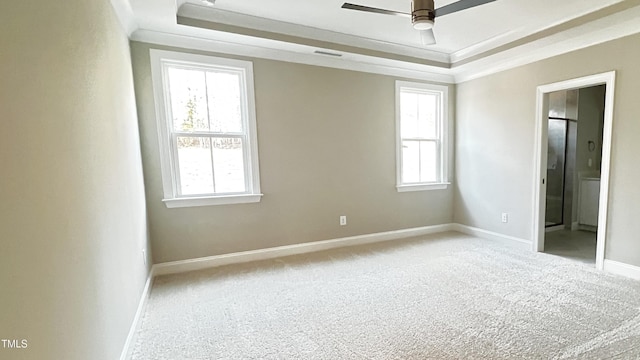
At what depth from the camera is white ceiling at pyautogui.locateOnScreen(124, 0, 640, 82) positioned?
261 centimetres

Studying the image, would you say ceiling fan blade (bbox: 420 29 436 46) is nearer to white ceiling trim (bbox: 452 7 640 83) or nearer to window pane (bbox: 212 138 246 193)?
white ceiling trim (bbox: 452 7 640 83)

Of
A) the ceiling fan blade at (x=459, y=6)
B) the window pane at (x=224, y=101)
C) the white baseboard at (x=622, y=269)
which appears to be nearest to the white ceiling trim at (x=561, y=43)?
the ceiling fan blade at (x=459, y=6)

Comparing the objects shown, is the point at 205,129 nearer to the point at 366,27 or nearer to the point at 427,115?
the point at 366,27

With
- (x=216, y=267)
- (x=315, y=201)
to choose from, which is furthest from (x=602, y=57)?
(x=216, y=267)

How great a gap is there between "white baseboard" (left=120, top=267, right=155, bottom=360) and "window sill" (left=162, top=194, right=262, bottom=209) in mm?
729

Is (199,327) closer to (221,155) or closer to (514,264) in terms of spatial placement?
(221,155)

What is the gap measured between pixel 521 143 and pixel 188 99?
411 centimetres

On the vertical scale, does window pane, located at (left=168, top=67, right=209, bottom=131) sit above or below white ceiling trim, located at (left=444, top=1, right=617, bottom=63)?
below

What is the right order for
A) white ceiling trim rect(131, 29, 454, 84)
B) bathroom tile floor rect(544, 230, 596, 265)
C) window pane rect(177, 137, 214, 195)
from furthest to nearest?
bathroom tile floor rect(544, 230, 596, 265), window pane rect(177, 137, 214, 195), white ceiling trim rect(131, 29, 454, 84)

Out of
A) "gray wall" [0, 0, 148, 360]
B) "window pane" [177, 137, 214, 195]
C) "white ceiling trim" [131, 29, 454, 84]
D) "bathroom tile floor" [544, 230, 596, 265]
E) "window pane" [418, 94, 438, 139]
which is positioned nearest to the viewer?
"gray wall" [0, 0, 148, 360]

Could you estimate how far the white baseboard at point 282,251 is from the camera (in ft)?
10.2

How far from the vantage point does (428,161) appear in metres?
4.58

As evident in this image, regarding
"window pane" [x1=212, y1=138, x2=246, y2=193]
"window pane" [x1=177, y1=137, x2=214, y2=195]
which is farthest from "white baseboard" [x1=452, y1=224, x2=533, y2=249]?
"window pane" [x1=177, y1=137, x2=214, y2=195]

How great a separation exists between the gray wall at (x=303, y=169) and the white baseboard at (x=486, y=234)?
0.85 m
